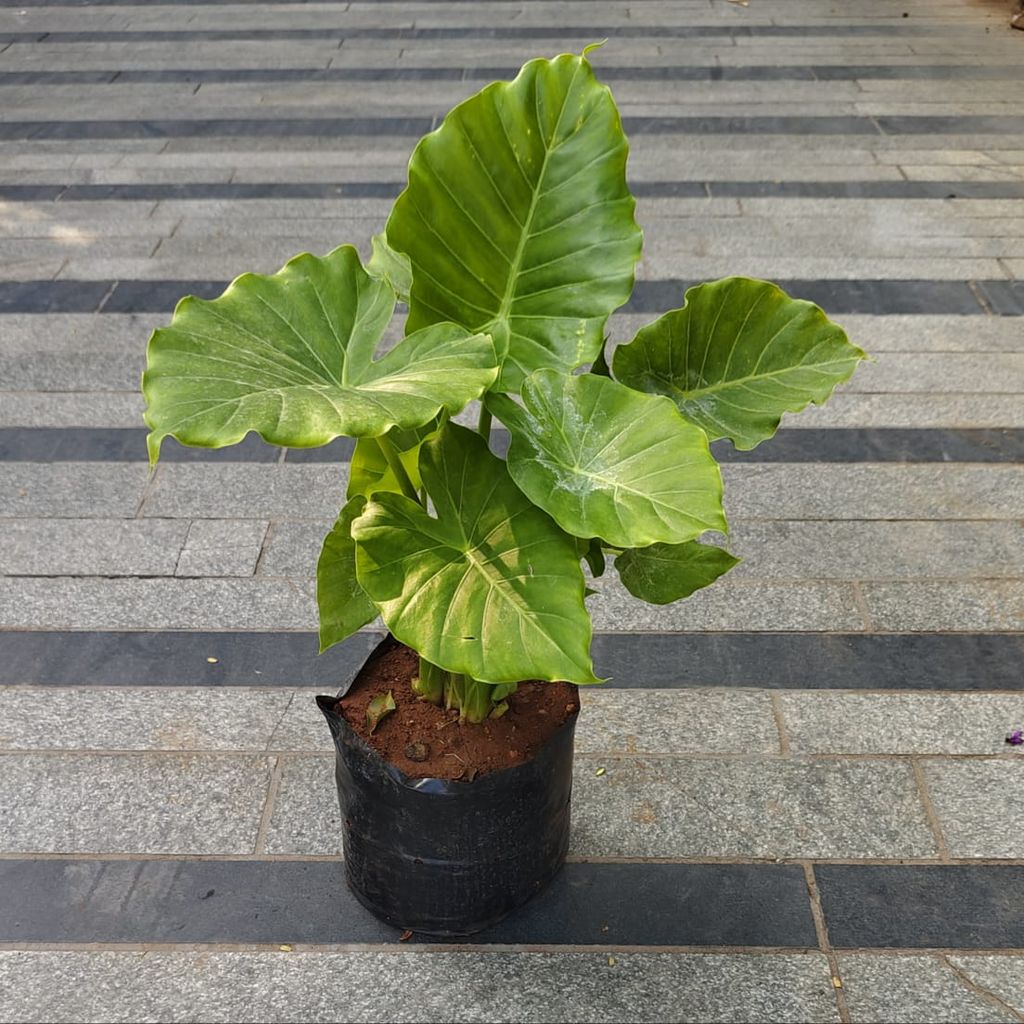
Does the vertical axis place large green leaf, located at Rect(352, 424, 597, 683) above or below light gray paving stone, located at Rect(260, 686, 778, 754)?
above

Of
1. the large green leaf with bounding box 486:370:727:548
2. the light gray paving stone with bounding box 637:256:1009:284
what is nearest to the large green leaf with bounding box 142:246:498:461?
the large green leaf with bounding box 486:370:727:548

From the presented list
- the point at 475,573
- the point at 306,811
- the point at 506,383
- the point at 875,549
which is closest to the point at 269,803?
the point at 306,811

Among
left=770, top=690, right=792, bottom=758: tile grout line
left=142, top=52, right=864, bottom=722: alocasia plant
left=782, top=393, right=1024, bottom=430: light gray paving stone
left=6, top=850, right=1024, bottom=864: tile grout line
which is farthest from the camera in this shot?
left=782, top=393, right=1024, bottom=430: light gray paving stone

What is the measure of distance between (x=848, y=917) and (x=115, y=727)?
129 centimetres

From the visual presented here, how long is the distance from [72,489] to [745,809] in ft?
5.50

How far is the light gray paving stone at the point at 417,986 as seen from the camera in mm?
1683

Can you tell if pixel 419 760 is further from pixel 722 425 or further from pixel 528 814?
pixel 722 425

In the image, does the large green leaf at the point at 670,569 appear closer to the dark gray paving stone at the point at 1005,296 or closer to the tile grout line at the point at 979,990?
the tile grout line at the point at 979,990

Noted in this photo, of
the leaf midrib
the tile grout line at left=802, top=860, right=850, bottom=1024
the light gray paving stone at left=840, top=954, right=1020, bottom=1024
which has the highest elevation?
the leaf midrib

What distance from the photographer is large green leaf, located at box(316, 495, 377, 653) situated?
1.47m

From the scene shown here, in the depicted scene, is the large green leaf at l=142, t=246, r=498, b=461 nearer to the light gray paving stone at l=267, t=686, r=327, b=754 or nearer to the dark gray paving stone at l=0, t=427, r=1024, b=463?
the light gray paving stone at l=267, t=686, r=327, b=754

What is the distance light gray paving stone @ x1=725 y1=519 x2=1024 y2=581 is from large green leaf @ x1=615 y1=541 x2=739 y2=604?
0.95 m

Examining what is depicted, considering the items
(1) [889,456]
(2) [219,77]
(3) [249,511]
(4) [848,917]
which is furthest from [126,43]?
(4) [848,917]

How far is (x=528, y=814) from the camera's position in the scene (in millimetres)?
1688
